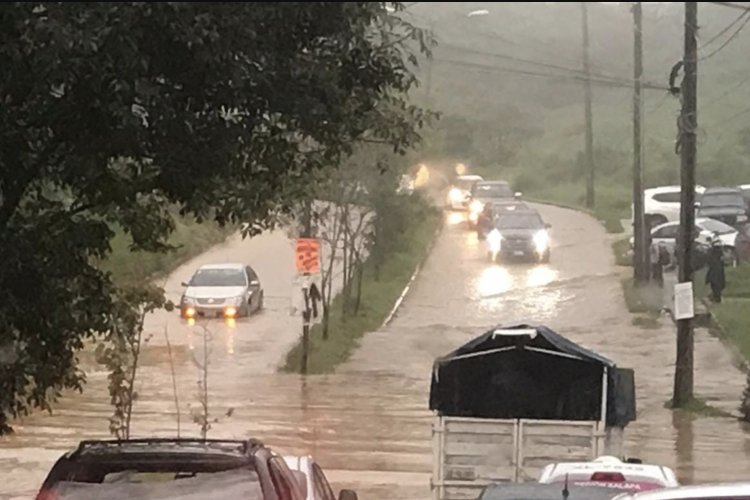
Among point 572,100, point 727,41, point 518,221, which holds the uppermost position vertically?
point 727,41

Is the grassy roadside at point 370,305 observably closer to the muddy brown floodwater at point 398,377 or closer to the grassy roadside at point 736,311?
the muddy brown floodwater at point 398,377

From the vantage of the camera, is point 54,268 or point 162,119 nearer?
point 162,119

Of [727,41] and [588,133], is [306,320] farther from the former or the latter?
[727,41]

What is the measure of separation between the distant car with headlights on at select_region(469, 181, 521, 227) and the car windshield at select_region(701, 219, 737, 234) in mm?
4690

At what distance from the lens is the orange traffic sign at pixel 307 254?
2848cm

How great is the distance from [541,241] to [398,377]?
31.5 feet

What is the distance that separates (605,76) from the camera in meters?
27.6

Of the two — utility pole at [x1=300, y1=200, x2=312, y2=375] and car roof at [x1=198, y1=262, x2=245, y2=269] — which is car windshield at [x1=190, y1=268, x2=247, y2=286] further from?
utility pole at [x1=300, y1=200, x2=312, y2=375]

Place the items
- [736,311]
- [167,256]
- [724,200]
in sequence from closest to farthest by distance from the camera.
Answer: [167,256] → [736,311] → [724,200]

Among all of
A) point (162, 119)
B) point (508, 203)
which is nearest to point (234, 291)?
point (508, 203)

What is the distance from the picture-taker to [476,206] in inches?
1407

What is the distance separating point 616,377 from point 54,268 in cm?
759

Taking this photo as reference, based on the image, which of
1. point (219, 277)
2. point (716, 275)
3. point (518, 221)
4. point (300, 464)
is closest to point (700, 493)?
point (300, 464)

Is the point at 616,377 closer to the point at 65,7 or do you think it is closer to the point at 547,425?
the point at 547,425
